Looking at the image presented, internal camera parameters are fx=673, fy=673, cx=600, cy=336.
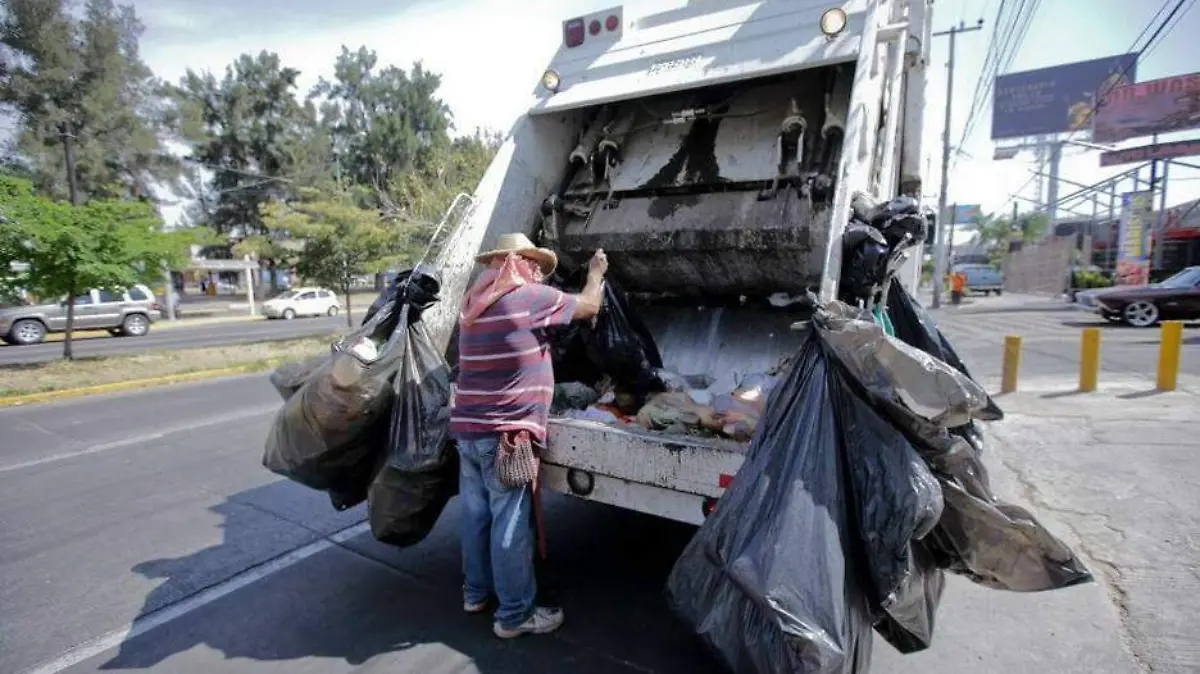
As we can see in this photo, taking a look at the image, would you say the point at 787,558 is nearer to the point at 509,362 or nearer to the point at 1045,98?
the point at 509,362

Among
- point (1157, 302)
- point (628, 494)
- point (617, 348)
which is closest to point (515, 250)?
point (617, 348)

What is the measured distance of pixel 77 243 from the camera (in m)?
9.86

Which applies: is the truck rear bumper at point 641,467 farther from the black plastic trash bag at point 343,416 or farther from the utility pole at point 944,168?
the utility pole at point 944,168

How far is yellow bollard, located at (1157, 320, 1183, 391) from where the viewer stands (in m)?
6.77

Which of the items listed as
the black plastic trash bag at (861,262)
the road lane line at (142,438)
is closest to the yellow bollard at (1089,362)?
the black plastic trash bag at (861,262)

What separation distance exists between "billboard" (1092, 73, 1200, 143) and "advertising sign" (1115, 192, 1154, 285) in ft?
11.4

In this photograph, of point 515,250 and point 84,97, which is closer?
point 515,250

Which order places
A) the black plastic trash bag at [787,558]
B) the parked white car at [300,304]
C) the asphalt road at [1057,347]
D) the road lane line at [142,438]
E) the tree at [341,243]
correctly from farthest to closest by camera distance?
the parked white car at [300,304] < the tree at [341,243] < the asphalt road at [1057,347] < the road lane line at [142,438] < the black plastic trash bag at [787,558]

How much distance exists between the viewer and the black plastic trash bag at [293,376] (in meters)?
2.97

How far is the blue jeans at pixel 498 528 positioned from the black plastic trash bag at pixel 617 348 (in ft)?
2.70

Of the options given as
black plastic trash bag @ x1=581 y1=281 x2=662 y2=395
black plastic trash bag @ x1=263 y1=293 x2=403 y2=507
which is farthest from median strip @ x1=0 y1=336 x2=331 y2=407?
black plastic trash bag @ x1=581 y1=281 x2=662 y2=395

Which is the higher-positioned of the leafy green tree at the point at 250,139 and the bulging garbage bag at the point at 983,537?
the leafy green tree at the point at 250,139

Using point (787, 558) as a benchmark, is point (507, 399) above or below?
above

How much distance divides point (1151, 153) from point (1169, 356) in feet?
89.5
